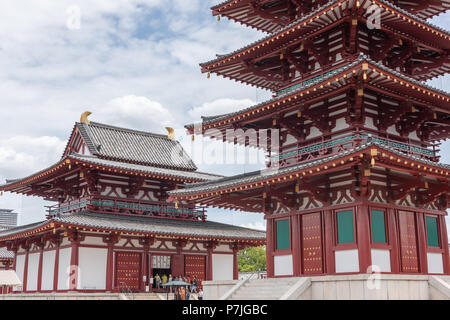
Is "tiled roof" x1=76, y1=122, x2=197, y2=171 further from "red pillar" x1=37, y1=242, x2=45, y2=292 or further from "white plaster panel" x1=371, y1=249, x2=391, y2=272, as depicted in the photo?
"white plaster panel" x1=371, y1=249, x2=391, y2=272

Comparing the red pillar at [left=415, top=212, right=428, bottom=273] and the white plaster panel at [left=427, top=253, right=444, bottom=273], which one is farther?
the white plaster panel at [left=427, top=253, right=444, bottom=273]

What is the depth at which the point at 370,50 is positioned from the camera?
26.1 meters

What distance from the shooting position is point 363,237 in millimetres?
22328

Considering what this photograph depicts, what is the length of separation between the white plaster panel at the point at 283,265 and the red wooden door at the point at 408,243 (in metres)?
5.07

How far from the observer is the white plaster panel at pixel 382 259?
2273 centimetres

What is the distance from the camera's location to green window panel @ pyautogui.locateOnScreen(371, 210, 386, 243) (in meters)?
23.2

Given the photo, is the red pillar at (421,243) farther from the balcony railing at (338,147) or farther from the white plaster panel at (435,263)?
the balcony railing at (338,147)

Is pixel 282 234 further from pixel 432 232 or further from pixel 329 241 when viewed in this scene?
pixel 432 232

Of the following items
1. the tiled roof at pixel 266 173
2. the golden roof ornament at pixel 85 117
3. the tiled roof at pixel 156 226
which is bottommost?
the tiled roof at pixel 156 226

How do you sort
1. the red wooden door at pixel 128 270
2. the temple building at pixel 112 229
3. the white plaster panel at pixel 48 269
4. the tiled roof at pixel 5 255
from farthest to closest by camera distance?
the tiled roof at pixel 5 255 → the white plaster panel at pixel 48 269 → the red wooden door at pixel 128 270 → the temple building at pixel 112 229

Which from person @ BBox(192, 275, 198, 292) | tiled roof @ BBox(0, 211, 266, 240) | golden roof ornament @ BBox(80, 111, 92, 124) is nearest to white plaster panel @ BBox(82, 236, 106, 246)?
tiled roof @ BBox(0, 211, 266, 240)

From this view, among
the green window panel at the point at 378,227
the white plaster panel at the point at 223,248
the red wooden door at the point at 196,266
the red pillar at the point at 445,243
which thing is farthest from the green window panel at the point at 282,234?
the white plaster panel at the point at 223,248

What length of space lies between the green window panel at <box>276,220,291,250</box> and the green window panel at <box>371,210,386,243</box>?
4.48 metres
